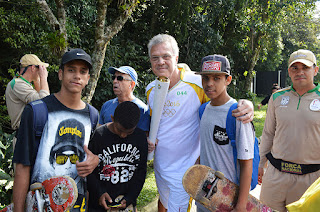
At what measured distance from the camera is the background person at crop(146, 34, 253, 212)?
3240 millimetres

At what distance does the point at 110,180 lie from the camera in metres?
2.83

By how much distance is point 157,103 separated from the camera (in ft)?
10.2

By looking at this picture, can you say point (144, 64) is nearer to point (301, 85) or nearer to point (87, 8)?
point (87, 8)

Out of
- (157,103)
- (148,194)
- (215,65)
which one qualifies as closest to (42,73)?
(157,103)

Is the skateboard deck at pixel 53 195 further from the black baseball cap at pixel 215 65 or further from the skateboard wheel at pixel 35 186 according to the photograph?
the black baseball cap at pixel 215 65

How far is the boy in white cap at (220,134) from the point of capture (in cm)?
255

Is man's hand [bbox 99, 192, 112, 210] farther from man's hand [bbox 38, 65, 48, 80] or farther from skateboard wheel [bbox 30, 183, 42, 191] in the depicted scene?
man's hand [bbox 38, 65, 48, 80]

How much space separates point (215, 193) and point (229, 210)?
20cm

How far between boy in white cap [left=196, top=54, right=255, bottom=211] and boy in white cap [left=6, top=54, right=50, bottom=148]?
7.39ft

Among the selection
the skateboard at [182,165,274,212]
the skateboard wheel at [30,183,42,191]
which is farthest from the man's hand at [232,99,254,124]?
the skateboard wheel at [30,183,42,191]

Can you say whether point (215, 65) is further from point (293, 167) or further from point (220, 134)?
point (293, 167)

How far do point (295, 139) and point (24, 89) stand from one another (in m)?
3.44

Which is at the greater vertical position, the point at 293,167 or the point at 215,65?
the point at 215,65

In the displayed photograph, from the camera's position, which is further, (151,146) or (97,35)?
(97,35)
